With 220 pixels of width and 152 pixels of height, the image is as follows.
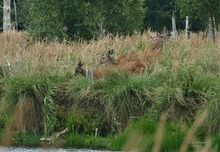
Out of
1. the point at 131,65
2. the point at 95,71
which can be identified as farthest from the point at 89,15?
the point at 95,71

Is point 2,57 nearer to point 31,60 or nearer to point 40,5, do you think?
point 31,60

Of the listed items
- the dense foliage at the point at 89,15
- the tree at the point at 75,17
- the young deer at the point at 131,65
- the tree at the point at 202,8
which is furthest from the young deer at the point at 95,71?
the tree at the point at 75,17

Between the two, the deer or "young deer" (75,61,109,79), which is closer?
"young deer" (75,61,109,79)

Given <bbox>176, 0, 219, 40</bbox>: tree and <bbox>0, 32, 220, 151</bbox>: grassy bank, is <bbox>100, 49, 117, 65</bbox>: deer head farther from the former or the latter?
<bbox>176, 0, 219, 40</bbox>: tree

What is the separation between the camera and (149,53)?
21.3 meters

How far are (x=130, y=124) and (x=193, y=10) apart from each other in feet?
39.5

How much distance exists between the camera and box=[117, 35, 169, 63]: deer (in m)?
20.5

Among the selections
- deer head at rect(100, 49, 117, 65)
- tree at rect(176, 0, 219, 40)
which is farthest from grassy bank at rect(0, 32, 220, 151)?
tree at rect(176, 0, 219, 40)

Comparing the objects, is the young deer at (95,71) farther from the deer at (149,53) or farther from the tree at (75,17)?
the tree at (75,17)

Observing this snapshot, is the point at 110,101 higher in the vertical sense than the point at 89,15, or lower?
lower

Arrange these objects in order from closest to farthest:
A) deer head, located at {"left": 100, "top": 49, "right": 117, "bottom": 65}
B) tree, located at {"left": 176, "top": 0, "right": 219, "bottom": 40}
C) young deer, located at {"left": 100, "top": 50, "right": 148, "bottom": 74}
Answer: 1. young deer, located at {"left": 100, "top": 50, "right": 148, "bottom": 74}
2. deer head, located at {"left": 100, "top": 49, "right": 117, "bottom": 65}
3. tree, located at {"left": 176, "top": 0, "right": 219, "bottom": 40}

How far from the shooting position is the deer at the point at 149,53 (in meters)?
20.5

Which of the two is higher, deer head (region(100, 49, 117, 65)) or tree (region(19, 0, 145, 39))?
tree (region(19, 0, 145, 39))

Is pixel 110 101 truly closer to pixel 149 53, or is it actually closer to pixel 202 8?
→ pixel 149 53
